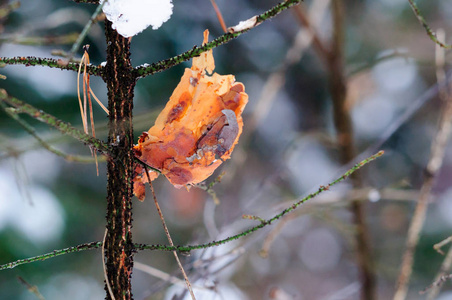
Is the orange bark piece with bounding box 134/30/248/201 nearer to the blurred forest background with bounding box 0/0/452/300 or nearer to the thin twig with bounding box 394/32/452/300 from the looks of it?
the thin twig with bounding box 394/32/452/300

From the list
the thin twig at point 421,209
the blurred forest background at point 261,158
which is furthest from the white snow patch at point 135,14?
the blurred forest background at point 261,158

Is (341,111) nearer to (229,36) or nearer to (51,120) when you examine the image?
(229,36)

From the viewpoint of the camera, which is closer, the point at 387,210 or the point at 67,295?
the point at 67,295

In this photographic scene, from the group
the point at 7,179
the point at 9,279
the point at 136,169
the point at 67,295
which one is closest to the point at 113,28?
the point at 136,169

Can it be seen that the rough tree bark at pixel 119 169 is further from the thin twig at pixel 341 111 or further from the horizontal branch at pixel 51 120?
the thin twig at pixel 341 111

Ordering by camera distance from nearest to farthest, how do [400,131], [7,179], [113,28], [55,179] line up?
[113,28], [7,179], [55,179], [400,131]

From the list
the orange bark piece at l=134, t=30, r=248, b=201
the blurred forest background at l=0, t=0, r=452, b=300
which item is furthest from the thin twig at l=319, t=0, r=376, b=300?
the orange bark piece at l=134, t=30, r=248, b=201

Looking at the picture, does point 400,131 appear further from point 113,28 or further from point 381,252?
point 113,28
